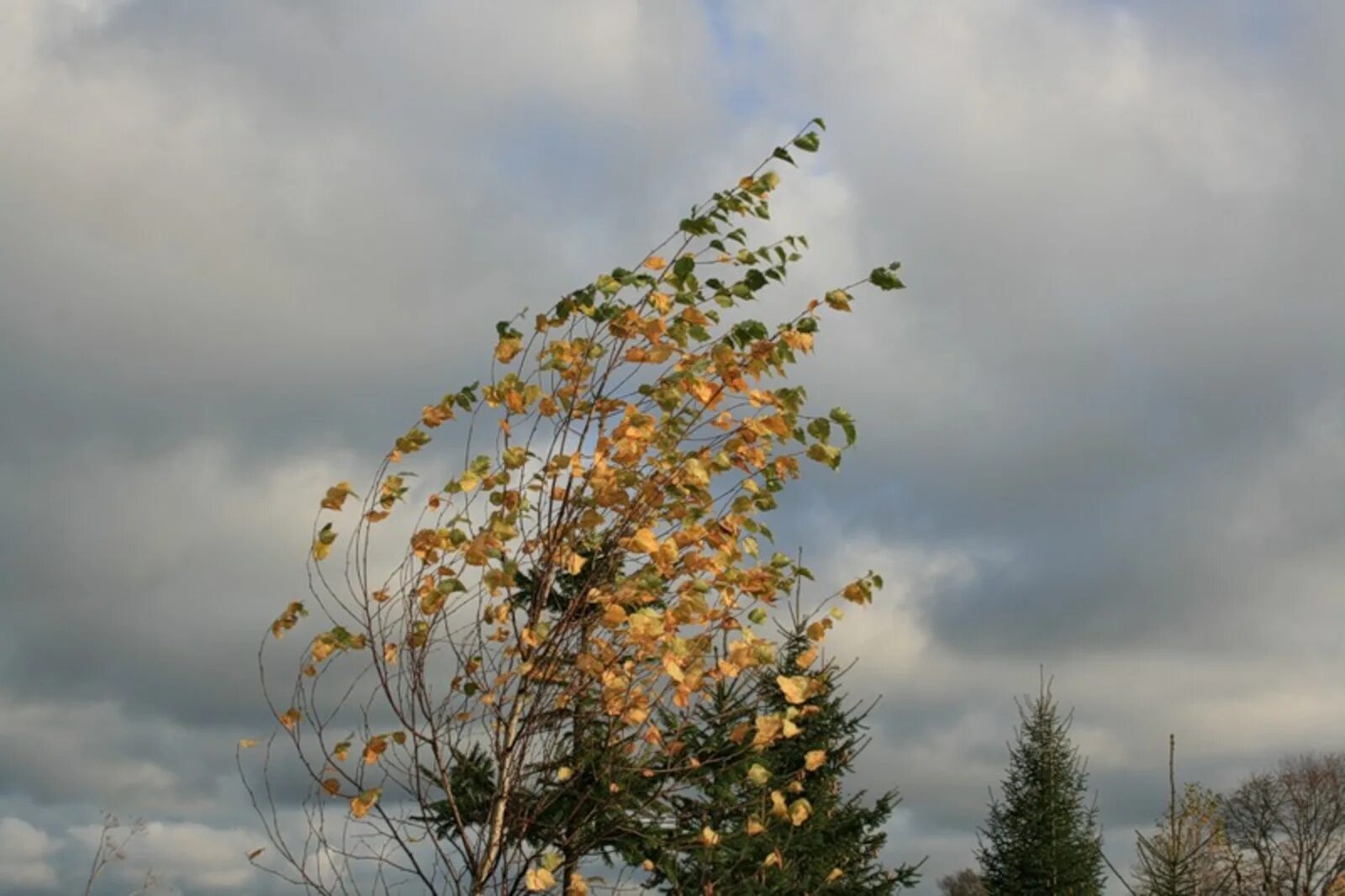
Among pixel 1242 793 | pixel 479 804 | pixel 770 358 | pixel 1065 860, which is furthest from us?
pixel 1242 793

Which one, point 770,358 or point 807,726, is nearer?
point 770,358

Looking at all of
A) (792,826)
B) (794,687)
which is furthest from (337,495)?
(792,826)

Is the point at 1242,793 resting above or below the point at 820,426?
above

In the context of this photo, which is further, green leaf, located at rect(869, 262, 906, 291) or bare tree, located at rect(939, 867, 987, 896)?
bare tree, located at rect(939, 867, 987, 896)

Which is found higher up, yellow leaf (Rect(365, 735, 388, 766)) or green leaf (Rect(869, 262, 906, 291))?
green leaf (Rect(869, 262, 906, 291))

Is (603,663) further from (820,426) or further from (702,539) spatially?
(820,426)

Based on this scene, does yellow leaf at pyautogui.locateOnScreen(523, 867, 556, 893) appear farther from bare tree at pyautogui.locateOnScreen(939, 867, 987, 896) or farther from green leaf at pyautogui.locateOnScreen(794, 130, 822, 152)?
bare tree at pyautogui.locateOnScreen(939, 867, 987, 896)

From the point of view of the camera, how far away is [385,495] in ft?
21.7

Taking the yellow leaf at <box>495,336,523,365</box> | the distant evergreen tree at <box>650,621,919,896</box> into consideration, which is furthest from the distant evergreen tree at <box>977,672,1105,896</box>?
the yellow leaf at <box>495,336,523,365</box>

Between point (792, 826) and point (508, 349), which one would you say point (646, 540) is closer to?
point (508, 349)

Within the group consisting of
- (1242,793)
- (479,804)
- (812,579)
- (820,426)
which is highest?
(1242,793)

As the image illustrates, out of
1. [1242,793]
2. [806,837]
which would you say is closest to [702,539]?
[806,837]

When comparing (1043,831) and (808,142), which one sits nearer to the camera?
(808,142)

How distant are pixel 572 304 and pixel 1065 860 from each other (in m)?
19.4
